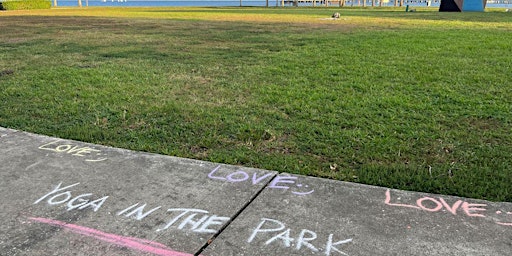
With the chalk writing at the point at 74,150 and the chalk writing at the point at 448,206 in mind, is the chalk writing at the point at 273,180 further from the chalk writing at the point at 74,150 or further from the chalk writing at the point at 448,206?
the chalk writing at the point at 74,150

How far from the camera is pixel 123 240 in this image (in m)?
2.43

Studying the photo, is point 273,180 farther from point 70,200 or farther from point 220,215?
point 70,200

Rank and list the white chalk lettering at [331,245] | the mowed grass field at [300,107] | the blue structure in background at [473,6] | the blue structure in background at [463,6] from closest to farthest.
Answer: the white chalk lettering at [331,245] → the mowed grass field at [300,107] → the blue structure in background at [463,6] → the blue structure in background at [473,6]

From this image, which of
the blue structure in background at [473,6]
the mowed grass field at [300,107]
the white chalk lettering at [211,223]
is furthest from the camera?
the blue structure in background at [473,6]

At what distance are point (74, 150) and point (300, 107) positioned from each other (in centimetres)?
257

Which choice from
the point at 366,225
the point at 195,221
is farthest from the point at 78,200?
the point at 366,225

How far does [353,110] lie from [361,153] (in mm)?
1261

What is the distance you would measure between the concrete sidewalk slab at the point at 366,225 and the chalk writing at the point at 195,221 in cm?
10

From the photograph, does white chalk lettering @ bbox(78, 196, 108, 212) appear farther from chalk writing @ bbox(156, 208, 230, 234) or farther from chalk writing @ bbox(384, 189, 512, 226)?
chalk writing @ bbox(384, 189, 512, 226)

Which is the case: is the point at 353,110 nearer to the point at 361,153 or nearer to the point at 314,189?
the point at 361,153

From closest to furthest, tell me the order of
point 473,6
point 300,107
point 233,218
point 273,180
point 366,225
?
1. point 366,225
2. point 233,218
3. point 273,180
4. point 300,107
5. point 473,6

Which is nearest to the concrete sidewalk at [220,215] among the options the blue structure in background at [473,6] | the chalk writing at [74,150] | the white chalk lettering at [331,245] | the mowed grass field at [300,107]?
the white chalk lettering at [331,245]

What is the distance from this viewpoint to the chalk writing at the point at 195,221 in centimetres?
255

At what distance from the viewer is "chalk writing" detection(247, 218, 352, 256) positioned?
235cm
